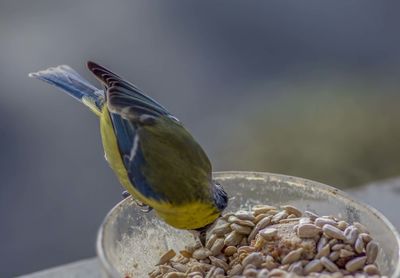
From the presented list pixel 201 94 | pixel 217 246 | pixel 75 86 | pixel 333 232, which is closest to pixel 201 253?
pixel 217 246

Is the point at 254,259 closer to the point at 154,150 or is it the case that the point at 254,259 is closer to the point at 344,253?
the point at 344,253

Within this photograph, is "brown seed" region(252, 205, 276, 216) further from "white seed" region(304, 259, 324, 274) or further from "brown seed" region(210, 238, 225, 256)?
"white seed" region(304, 259, 324, 274)

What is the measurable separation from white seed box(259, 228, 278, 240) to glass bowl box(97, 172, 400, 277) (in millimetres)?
108

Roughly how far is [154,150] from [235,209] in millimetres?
221

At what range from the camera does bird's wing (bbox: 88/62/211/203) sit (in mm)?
1255

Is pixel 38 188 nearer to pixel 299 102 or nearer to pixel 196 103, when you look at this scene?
pixel 196 103

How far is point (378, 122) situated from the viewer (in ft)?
11.8

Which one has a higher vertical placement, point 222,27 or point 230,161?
point 222,27

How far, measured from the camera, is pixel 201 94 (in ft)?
13.9

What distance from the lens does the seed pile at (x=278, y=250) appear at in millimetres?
1146

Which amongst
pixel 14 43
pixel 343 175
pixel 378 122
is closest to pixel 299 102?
pixel 378 122

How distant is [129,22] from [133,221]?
370 cm

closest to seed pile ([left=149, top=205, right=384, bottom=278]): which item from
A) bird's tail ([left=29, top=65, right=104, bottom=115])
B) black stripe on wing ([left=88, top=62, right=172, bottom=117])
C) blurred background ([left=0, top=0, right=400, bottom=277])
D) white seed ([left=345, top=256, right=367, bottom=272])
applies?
white seed ([left=345, top=256, right=367, bottom=272])

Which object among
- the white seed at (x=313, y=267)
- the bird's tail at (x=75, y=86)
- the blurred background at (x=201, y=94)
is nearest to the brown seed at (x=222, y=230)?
the white seed at (x=313, y=267)
